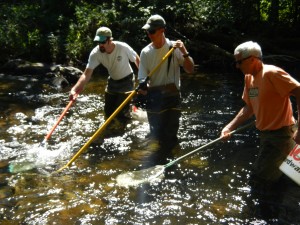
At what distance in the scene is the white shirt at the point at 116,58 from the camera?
24.6ft

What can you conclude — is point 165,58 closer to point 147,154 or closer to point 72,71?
point 147,154

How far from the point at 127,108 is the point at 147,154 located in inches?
71.1

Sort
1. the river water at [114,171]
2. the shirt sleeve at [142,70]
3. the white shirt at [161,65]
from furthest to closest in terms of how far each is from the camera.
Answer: the shirt sleeve at [142,70] < the white shirt at [161,65] < the river water at [114,171]

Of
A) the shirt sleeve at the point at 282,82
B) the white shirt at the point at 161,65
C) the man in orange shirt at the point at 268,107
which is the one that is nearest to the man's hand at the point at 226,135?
the man in orange shirt at the point at 268,107

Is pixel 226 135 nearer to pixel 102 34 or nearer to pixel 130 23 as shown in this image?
pixel 102 34

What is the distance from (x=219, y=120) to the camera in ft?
28.6

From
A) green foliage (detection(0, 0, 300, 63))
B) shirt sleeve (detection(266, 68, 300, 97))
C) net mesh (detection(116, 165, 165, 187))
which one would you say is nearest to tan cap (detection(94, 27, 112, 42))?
net mesh (detection(116, 165, 165, 187))

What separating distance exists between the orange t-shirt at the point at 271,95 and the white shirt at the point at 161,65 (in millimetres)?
1685

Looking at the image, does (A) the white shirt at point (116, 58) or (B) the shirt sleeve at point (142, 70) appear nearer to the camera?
(B) the shirt sleeve at point (142, 70)

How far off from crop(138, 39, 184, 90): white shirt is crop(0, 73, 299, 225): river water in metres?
1.39

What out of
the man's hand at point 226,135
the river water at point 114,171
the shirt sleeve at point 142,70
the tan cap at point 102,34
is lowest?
the river water at point 114,171

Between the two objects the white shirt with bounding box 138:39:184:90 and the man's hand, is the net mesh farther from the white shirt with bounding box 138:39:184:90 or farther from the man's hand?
the white shirt with bounding box 138:39:184:90

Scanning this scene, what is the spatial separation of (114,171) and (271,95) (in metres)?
3.00

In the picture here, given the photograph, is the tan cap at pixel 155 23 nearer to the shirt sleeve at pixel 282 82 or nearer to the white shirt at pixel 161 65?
the white shirt at pixel 161 65
